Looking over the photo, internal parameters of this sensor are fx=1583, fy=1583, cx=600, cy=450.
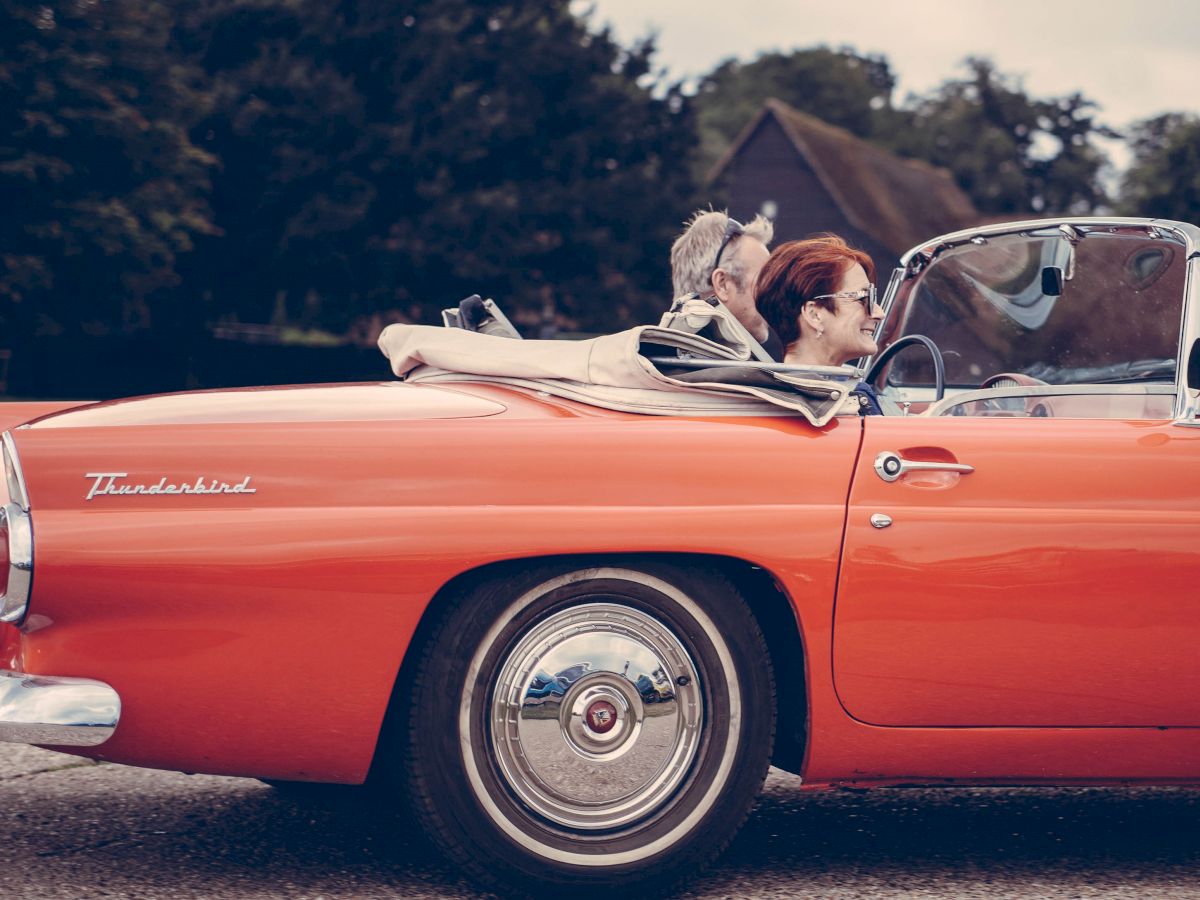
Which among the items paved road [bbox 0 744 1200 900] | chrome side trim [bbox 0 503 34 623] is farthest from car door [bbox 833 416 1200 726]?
chrome side trim [bbox 0 503 34 623]

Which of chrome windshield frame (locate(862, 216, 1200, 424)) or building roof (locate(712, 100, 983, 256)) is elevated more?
building roof (locate(712, 100, 983, 256))

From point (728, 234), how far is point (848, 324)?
31.4 inches

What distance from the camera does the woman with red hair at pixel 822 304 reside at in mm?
3816

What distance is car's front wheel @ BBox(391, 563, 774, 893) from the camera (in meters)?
3.01

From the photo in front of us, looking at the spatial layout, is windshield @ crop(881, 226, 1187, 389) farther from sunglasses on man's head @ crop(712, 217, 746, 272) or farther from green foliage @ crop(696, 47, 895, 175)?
green foliage @ crop(696, 47, 895, 175)

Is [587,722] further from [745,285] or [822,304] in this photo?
[745,285]

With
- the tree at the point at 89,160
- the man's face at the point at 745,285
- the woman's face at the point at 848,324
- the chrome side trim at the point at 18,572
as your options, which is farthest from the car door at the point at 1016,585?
the tree at the point at 89,160

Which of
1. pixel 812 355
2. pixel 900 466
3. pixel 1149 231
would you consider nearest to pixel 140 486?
pixel 900 466

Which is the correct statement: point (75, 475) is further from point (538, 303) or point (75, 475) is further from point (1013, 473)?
point (538, 303)

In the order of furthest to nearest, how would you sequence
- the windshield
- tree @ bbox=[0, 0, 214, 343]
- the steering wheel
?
tree @ bbox=[0, 0, 214, 343] → the steering wheel → the windshield

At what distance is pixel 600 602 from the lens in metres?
3.06

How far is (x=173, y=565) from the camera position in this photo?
290cm

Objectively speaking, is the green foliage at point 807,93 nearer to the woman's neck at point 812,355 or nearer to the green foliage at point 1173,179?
the green foliage at point 1173,179

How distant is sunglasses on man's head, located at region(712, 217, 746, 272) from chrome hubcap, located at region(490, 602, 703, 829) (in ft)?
5.51
